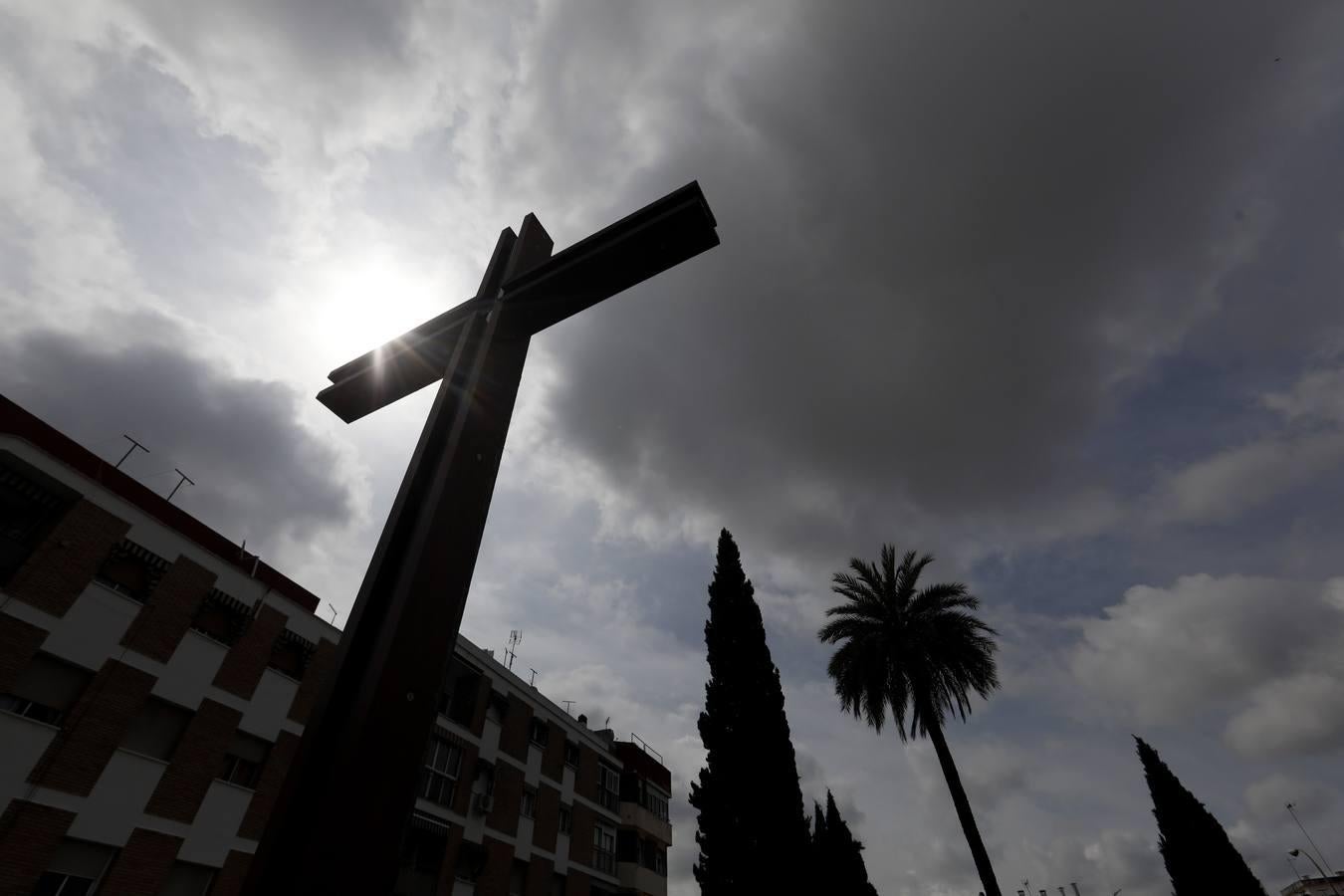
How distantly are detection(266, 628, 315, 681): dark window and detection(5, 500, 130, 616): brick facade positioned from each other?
6.15m

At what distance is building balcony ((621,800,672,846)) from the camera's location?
37.2 metres

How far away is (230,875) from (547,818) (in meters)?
16.1

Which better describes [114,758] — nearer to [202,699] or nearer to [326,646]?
[202,699]

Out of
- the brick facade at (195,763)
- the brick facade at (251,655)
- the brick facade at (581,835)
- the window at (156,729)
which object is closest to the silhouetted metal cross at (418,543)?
the window at (156,729)

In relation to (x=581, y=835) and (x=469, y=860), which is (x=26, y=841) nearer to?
(x=469, y=860)

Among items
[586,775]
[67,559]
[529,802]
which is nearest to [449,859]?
[529,802]

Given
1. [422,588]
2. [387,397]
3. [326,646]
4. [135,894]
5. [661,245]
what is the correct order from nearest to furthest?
[422,588], [661,245], [387,397], [135,894], [326,646]

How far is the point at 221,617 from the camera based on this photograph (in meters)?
A: 20.4

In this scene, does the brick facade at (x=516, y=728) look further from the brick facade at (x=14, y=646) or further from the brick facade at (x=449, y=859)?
the brick facade at (x=14, y=646)

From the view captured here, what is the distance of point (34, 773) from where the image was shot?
1499 centimetres

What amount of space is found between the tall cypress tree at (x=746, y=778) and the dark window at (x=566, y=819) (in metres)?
9.99

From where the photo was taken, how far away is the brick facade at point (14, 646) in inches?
590

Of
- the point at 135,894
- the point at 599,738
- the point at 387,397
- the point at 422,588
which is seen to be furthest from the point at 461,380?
the point at 599,738

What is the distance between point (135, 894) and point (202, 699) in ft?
15.8
